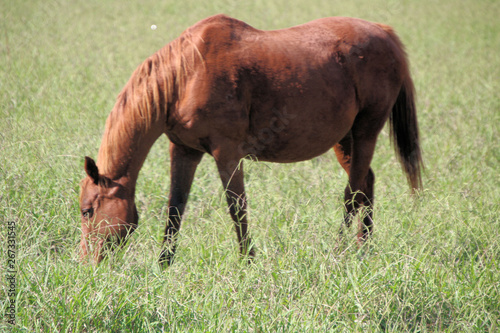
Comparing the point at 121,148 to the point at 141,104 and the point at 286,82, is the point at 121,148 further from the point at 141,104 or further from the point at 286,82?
the point at 286,82

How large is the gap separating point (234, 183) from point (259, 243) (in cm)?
44

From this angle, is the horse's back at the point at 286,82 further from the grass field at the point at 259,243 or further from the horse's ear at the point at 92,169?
the horse's ear at the point at 92,169

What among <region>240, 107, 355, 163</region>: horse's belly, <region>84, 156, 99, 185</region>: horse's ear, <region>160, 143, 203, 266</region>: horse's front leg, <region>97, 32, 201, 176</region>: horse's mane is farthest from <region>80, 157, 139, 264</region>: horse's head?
<region>240, 107, 355, 163</region>: horse's belly

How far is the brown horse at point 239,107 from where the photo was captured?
2984mm

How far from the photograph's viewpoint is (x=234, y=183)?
318 centimetres

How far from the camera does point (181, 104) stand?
120 inches

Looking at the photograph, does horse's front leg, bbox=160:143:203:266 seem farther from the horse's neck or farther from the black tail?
the black tail

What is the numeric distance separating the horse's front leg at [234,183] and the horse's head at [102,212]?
619mm

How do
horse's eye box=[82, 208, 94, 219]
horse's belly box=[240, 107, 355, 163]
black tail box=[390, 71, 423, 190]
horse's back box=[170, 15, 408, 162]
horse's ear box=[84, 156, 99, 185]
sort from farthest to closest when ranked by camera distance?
1. black tail box=[390, 71, 423, 190]
2. horse's belly box=[240, 107, 355, 163]
3. horse's back box=[170, 15, 408, 162]
4. horse's eye box=[82, 208, 94, 219]
5. horse's ear box=[84, 156, 99, 185]

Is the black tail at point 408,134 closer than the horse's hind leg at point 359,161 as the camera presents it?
No

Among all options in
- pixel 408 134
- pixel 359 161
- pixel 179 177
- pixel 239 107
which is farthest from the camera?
pixel 408 134

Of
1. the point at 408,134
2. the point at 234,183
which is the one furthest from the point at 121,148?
the point at 408,134

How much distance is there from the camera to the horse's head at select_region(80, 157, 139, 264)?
286 cm

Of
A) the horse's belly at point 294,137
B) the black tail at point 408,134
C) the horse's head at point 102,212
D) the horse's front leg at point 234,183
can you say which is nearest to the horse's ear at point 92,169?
the horse's head at point 102,212
